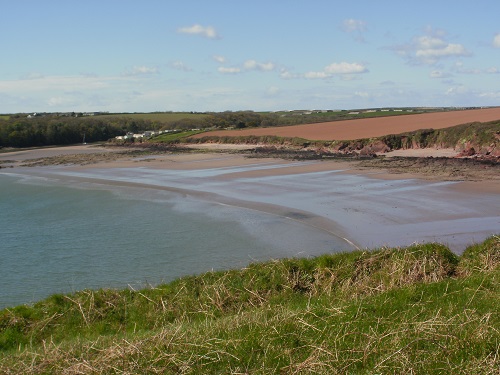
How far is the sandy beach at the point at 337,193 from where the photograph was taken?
15842 millimetres

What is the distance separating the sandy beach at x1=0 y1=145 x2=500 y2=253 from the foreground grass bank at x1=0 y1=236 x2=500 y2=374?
4921mm

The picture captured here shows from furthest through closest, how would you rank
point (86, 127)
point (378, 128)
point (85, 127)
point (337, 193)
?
point (86, 127), point (85, 127), point (378, 128), point (337, 193)

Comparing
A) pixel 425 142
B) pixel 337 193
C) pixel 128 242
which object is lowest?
pixel 128 242

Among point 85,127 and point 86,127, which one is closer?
point 85,127

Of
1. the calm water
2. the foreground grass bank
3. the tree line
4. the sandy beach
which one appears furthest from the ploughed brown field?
the foreground grass bank

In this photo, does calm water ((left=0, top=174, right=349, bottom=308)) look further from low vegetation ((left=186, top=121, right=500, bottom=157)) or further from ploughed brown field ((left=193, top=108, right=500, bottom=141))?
ploughed brown field ((left=193, top=108, right=500, bottom=141))

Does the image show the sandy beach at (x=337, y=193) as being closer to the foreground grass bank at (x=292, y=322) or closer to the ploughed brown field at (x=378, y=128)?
the foreground grass bank at (x=292, y=322)

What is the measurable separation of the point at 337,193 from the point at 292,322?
17267mm

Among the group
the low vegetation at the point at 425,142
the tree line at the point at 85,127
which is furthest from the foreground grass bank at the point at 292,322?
the tree line at the point at 85,127

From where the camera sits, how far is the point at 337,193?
23.0 metres

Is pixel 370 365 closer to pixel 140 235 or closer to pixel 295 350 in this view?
pixel 295 350

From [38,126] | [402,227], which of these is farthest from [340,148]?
[38,126]

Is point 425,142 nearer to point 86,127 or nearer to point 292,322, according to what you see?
point 292,322

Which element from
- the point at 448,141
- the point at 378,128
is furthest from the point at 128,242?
the point at 378,128
